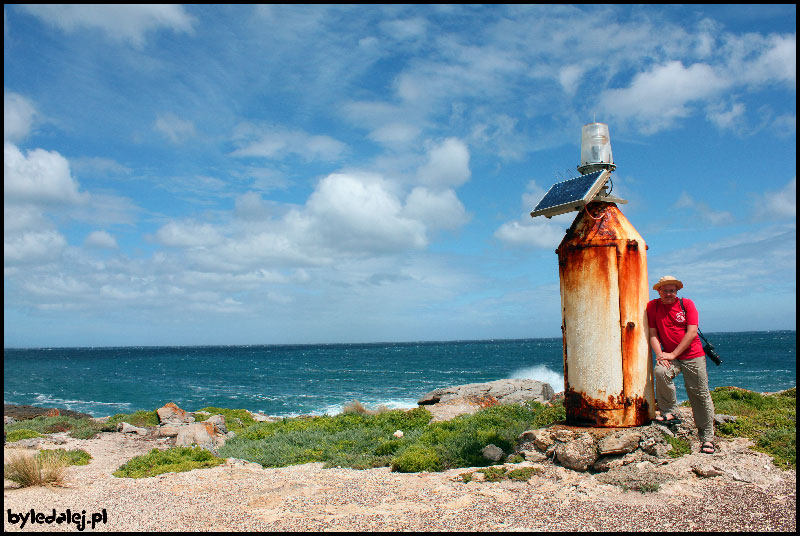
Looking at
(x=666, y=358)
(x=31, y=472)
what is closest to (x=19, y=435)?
(x=31, y=472)

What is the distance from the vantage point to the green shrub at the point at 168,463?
9.22m

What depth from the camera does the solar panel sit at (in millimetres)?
7504

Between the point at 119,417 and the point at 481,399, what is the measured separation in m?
13.5

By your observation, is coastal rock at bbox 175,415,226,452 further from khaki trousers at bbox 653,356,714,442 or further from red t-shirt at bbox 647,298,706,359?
red t-shirt at bbox 647,298,706,359

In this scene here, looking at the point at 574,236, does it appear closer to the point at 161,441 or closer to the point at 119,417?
the point at 161,441

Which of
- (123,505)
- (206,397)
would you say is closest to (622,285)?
(123,505)

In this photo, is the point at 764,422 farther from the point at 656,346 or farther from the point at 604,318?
the point at 604,318

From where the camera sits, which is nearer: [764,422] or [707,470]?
[707,470]

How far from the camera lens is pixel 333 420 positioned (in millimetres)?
14836

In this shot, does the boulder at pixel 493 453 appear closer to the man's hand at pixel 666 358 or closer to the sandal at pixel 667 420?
the sandal at pixel 667 420

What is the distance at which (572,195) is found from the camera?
771 centimetres

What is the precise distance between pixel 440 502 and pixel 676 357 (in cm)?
374

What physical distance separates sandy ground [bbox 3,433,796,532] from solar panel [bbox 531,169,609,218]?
3539 mm

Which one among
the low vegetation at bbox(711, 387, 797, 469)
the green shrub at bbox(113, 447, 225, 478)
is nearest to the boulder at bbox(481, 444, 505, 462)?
the low vegetation at bbox(711, 387, 797, 469)
